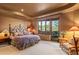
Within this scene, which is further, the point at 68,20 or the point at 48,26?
the point at 48,26

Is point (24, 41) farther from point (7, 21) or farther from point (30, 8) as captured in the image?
point (30, 8)

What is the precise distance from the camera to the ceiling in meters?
3.01

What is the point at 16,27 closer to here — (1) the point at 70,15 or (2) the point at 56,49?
(2) the point at 56,49

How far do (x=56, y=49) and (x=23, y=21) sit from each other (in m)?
0.96

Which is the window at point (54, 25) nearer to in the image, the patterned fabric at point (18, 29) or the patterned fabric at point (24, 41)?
the patterned fabric at point (24, 41)

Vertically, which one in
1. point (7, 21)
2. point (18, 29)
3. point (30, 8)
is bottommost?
point (18, 29)

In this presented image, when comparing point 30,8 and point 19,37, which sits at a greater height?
point 30,8

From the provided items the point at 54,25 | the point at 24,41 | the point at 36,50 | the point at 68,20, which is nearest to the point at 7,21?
the point at 24,41

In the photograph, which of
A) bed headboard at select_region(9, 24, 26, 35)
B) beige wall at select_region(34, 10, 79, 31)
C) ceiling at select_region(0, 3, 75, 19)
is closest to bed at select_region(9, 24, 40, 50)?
bed headboard at select_region(9, 24, 26, 35)

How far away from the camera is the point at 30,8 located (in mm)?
3078

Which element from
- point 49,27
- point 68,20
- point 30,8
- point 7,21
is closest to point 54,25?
point 49,27

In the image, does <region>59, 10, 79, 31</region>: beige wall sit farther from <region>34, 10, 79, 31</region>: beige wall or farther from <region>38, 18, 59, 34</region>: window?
<region>38, 18, 59, 34</region>: window
